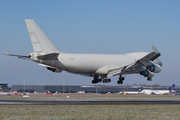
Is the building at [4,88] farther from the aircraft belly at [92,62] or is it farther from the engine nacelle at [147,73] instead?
the engine nacelle at [147,73]

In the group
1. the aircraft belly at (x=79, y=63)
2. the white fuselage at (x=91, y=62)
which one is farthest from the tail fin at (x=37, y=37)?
the aircraft belly at (x=79, y=63)

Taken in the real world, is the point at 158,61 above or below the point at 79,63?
above

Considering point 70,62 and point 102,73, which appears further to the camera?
point 102,73

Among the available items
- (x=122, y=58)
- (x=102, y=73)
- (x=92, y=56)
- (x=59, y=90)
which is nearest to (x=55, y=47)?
(x=92, y=56)

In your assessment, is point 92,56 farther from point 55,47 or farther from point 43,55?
point 43,55

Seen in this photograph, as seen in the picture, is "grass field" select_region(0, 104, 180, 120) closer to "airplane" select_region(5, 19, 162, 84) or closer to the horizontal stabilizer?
the horizontal stabilizer

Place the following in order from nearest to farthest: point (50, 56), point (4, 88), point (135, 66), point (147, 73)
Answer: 1. point (50, 56)
2. point (135, 66)
3. point (147, 73)
4. point (4, 88)

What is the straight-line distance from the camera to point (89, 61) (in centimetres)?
4225

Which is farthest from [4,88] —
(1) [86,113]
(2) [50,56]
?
(1) [86,113]

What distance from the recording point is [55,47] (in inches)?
1645

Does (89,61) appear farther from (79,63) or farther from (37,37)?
(37,37)

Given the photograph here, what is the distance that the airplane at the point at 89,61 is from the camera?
39.5 meters

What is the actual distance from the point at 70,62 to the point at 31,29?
7617 millimetres

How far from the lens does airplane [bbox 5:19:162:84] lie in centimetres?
3953
